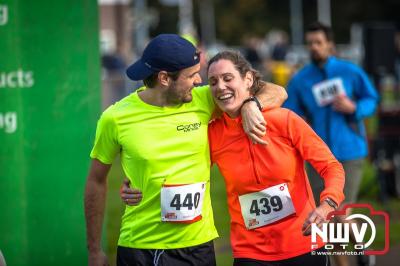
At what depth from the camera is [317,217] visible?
4434mm

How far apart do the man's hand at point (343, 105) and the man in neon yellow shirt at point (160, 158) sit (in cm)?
311

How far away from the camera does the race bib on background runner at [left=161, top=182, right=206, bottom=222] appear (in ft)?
15.6

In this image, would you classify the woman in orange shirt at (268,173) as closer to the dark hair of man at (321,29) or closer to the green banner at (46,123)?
the green banner at (46,123)

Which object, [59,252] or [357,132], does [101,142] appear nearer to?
[59,252]

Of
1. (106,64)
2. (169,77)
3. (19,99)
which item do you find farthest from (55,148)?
(106,64)

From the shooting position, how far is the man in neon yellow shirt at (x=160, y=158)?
475cm

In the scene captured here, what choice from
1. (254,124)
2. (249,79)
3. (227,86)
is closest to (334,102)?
(249,79)

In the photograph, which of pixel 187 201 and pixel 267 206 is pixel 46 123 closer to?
pixel 187 201

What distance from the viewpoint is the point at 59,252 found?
24.8ft

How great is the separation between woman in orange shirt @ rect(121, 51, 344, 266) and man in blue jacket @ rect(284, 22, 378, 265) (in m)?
3.04

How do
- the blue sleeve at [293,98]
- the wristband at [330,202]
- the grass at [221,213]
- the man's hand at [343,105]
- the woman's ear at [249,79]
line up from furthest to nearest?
the grass at [221,213] < the blue sleeve at [293,98] < the man's hand at [343,105] < the woman's ear at [249,79] < the wristband at [330,202]

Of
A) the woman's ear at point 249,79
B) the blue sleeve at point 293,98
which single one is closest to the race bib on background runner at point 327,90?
the blue sleeve at point 293,98

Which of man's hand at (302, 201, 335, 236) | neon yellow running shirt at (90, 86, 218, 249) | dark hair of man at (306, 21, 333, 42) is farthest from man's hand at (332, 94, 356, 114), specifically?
man's hand at (302, 201, 335, 236)

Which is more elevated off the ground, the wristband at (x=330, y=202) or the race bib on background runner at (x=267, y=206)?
the wristband at (x=330, y=202)
